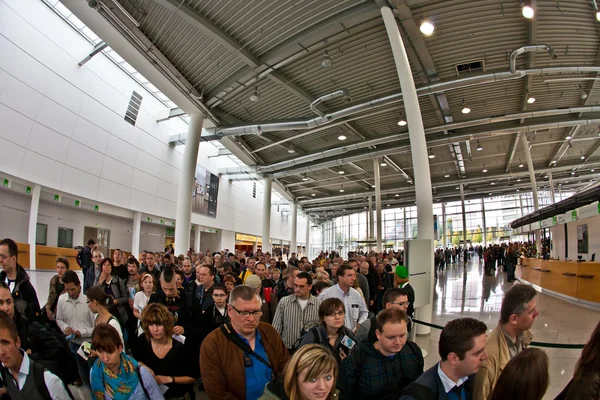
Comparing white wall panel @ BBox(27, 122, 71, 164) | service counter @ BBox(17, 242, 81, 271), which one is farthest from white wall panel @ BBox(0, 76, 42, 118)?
service counter @ BBox(17, 242, 81, 271)

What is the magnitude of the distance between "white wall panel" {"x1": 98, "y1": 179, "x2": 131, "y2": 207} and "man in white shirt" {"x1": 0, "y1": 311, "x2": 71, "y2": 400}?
51.8ft

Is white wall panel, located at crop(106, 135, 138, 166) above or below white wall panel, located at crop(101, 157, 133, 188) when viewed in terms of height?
above

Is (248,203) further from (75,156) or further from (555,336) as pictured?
(555,336)

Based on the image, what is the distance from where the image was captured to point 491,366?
197cm

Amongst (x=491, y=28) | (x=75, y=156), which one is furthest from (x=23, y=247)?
(x=491, y=28)

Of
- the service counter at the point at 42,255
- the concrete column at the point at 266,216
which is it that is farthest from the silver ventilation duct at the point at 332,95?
the service counter at the point at 42,255

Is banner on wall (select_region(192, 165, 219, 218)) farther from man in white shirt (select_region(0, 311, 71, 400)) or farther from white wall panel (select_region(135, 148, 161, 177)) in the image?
man in white shirt (select_region(0, 311, 71, 400))

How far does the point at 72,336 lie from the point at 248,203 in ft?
91.3

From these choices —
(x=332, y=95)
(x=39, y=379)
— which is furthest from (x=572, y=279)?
(x=39, y=379)

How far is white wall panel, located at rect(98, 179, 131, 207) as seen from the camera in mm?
16138

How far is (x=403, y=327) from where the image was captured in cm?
220

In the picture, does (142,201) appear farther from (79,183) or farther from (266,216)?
(266,216)

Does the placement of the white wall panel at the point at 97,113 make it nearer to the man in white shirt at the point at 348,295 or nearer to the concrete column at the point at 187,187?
the concrete column at the point at 187,187

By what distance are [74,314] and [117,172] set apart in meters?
15.0
